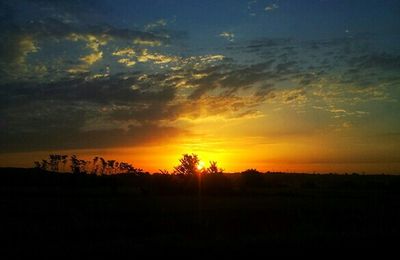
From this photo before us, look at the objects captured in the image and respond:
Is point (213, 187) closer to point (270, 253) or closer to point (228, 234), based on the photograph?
point (228, 234)

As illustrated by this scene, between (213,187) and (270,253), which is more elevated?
(213,187)

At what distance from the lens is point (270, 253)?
15.8m

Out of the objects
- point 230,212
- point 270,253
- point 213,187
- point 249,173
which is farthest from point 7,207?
point 249,173

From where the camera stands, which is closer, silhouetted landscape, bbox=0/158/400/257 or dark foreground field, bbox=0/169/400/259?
dark foreground field, bbox=0/169/400/259

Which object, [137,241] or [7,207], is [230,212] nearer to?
[137,241]

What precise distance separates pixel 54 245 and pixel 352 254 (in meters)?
10.7

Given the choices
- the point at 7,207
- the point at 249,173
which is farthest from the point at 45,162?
the point at 7,207

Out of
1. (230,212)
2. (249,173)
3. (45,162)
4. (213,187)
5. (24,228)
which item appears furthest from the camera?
(45,162)

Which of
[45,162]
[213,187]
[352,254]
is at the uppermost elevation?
[45,162]

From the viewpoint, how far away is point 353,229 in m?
21.2

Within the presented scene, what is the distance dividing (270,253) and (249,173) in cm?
5657

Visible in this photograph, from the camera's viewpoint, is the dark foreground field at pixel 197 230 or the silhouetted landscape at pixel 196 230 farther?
the silhouetted landscape at pixel 196 230

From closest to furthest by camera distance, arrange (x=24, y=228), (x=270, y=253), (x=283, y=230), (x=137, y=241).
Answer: (x=270, y=253) → (x=137, y=241) → (x=24, y=228) → (x=283, y=230)

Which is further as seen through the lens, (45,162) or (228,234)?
(45,162)
